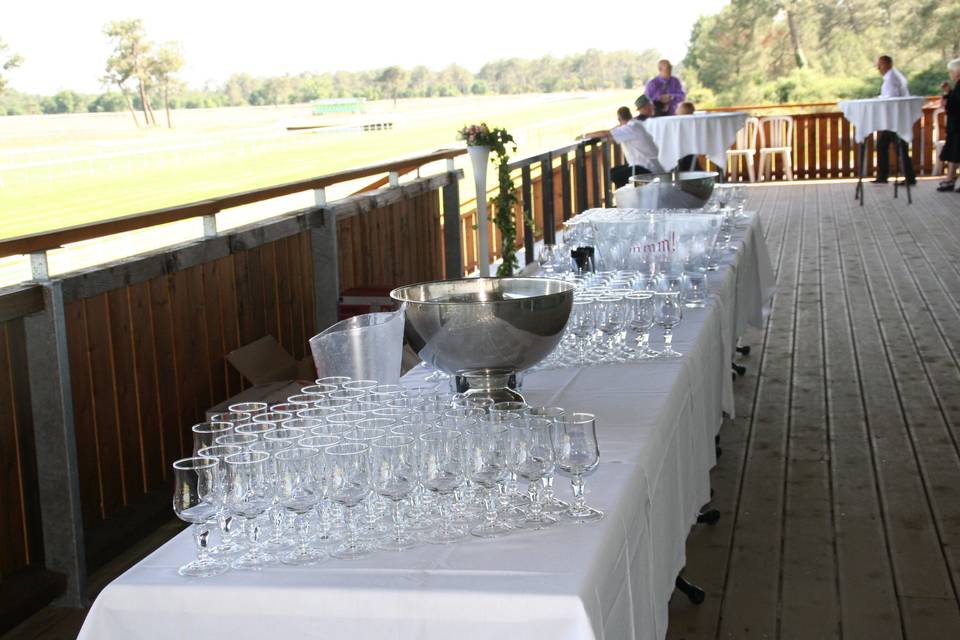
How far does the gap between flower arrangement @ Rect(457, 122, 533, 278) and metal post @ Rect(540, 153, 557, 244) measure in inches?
66.5

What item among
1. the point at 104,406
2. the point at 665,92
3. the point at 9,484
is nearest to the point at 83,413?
the point at 104,406

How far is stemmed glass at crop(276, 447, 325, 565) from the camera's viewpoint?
1526mm

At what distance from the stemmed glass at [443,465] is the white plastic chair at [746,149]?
43.3 feet

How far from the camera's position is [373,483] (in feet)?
5.13

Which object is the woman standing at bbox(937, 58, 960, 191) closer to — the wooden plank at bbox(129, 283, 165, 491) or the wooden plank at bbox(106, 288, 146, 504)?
the wooden plank at bbox(129, 283, 165, 491)

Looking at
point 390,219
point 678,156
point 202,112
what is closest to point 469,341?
point 390,219

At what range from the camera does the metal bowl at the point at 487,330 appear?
2.10m

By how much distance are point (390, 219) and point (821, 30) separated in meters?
30.2

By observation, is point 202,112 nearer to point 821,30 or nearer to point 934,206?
point 821,30

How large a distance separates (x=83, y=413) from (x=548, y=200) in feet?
19.1

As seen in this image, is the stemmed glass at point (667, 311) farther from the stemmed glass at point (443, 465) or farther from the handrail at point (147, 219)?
the handrail at point (147, 219)

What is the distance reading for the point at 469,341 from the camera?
83.6 inches

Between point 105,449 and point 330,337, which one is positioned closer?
point 330,337

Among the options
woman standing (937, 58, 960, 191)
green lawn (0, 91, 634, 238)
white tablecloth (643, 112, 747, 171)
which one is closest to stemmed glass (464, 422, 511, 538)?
white tablecloth (643, 112, 747, 171)
